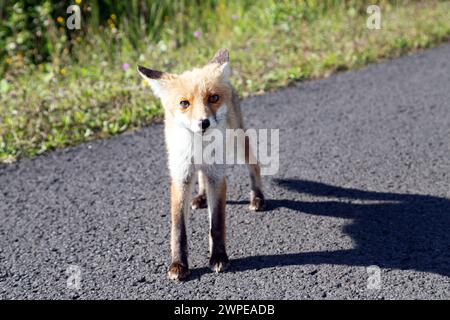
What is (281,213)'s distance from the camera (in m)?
5.22

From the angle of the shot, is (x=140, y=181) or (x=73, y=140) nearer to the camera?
(x=140, y=181)

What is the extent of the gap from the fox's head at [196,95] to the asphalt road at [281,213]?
1.05 m

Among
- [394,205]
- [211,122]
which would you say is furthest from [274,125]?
[211,122]

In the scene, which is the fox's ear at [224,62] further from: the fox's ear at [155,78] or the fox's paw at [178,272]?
the fox's paw at [178,272]

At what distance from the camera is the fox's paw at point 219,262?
14.3ft

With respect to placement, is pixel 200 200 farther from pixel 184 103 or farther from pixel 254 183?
pixel 184 103

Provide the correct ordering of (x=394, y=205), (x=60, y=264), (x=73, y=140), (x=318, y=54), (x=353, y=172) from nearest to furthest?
(x=60, y=264)
(x=394, y=205)
(x=353, y=172)
(x=73, y=140)
(x=318, y=54)

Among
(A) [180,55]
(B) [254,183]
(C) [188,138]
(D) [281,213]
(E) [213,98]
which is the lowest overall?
(D) [281,213]

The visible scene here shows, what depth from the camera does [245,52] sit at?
8.91 m

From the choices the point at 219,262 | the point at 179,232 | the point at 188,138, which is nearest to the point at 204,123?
the point at 188,138

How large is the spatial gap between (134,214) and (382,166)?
2.33 meters

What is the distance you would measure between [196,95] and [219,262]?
3.75 ft

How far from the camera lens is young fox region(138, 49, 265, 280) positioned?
13.6ft

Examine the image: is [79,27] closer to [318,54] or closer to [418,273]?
[318,54]
